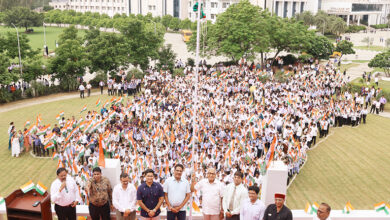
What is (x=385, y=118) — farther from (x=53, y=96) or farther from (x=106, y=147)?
(x=53, y=96)

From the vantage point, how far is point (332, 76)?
90.0 feet

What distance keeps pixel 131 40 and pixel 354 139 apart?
19.1 metres

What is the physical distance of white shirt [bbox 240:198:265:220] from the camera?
5.64m

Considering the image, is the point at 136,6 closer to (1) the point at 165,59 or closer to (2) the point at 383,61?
(1) the point at 165,59

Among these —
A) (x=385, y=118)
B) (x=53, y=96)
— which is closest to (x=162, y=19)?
(x=53, y=96)

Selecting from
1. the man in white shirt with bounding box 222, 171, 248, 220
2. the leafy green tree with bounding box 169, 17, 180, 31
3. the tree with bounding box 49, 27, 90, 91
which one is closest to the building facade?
the leafy green tree with bounding box 169, 17, 180, 31

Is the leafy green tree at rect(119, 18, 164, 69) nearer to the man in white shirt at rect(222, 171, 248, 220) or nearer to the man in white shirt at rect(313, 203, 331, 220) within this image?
the man in white shirt at rect(222, 171, 248, 220)

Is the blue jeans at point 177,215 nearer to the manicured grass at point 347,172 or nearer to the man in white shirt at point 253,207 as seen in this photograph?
the man in white shirt at point 253,207

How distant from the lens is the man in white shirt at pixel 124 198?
19.2 ft

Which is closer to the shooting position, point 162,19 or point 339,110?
point 339,110

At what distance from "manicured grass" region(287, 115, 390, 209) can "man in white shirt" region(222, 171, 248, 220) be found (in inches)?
287

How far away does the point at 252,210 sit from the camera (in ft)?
18.5

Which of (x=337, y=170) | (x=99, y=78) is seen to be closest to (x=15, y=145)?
(x=99, y=78)

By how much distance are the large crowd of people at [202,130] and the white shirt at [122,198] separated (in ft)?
11.7
